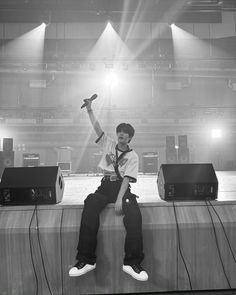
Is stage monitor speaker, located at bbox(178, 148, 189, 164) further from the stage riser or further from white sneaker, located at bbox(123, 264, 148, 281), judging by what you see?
white sneaker, located at bbox(123, 264, 148, 281)

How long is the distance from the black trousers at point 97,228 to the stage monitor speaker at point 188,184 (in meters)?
0.34

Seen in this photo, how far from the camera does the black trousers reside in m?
2.02

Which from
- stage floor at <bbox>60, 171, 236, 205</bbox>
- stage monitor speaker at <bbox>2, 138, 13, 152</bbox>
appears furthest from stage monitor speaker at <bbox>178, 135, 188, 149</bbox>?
stage monitor speaker at <bbox>2, 138, 13, 152</bbox>

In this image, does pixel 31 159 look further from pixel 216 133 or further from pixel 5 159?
pixel 216 133

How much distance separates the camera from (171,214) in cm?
231

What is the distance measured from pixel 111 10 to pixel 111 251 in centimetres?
711

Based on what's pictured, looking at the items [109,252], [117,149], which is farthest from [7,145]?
[109,252]

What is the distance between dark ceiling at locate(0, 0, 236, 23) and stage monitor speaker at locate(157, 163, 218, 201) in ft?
20.0

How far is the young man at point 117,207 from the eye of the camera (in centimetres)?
200

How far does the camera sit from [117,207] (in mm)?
2191

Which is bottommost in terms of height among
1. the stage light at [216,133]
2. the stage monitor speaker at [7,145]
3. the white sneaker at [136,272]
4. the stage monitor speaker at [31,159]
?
the white sneaker at [136,272]

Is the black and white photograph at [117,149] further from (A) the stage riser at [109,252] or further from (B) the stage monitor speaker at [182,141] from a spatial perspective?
(B) the stage monitor speaker at [182,141]

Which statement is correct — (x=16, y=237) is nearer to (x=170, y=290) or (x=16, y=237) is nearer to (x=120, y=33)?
(x=170, y=290)

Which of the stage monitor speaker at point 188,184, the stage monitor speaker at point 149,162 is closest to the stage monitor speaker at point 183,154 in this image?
the stage monitor speaker at point 149,162
